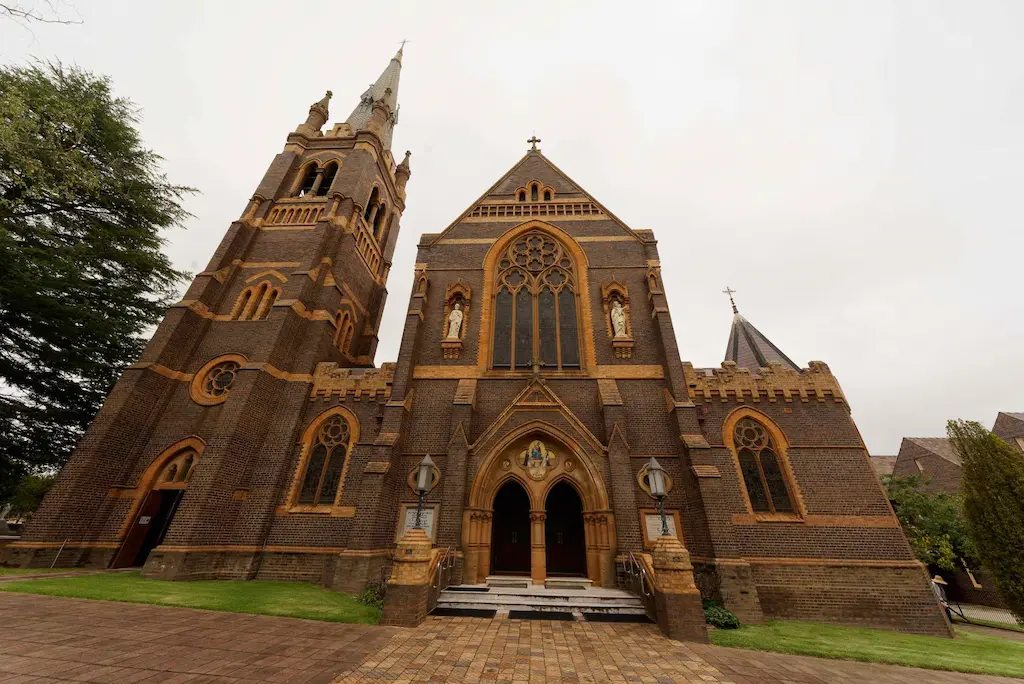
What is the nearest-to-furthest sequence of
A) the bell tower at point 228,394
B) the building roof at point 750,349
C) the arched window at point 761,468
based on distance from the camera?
the bell tower at point 228,394
the arched window at point 761,468
the building roof at point 750,349

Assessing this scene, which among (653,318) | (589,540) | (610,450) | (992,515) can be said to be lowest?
(589,540)

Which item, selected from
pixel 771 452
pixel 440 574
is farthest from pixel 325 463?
pixel 771 452

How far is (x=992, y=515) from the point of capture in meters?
12.3

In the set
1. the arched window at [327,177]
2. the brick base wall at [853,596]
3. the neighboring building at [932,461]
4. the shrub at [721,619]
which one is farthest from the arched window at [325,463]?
the neighboring building at [932,461]

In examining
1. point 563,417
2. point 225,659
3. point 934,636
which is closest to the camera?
point 225,659

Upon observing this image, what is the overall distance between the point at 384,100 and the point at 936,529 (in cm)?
3837

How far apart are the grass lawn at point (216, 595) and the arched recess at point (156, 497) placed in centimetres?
220

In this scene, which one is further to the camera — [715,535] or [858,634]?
[715,535]

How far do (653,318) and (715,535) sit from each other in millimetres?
7341

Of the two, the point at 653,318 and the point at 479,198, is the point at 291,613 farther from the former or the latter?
the point at 479,198

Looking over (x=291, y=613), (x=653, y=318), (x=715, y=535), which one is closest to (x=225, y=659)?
(x=291, y=613)

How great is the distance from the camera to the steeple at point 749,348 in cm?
1512

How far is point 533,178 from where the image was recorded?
18.5 m

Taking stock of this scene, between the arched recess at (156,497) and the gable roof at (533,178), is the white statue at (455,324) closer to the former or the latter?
the gable roof at (533,178)
